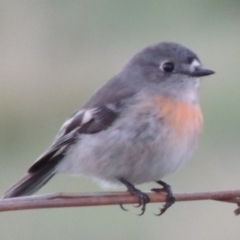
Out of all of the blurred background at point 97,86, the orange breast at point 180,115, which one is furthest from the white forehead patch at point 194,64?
the blurred background at point 97,86

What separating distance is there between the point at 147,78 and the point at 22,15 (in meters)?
4.79

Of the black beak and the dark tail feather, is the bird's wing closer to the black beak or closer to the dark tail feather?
the dark tail feather

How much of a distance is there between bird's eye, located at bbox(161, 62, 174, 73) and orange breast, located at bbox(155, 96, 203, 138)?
0.20 m

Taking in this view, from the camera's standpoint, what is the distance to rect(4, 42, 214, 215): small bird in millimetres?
3273

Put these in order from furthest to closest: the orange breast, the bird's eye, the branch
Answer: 1. the bird's eye
2. the orange breast
3. the branch

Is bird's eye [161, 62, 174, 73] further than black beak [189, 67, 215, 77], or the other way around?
bird's eye [161, 62, 174, 73]

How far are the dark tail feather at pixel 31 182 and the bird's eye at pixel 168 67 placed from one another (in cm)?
64

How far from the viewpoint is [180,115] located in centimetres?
336

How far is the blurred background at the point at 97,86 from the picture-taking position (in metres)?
5.18

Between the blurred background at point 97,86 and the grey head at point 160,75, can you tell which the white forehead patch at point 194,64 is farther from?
the blurred background at point 97,86

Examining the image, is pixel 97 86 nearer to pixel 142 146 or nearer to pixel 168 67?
pixel 168 67

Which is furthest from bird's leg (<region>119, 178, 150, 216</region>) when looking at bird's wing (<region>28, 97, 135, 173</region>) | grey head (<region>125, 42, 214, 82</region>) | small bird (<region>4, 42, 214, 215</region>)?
grey head (<region>125, 42, 214, 82</region>)

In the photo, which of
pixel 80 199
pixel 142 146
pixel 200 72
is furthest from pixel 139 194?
pixel 80 199

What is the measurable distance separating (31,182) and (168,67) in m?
0.79
